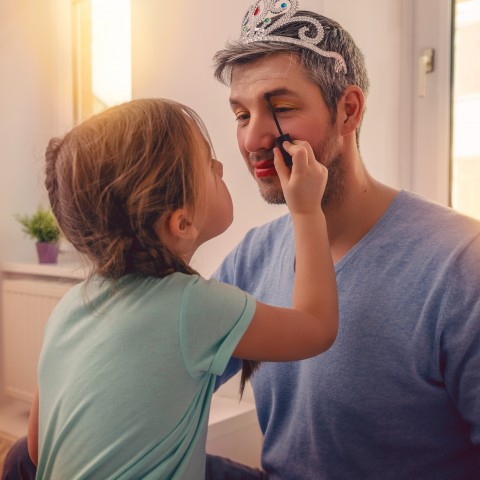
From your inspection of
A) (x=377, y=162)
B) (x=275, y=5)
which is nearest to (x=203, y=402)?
(x=275, y=5)

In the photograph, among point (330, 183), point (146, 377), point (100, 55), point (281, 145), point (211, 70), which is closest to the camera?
point (146, 377)

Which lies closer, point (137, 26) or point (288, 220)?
point (288, 220)

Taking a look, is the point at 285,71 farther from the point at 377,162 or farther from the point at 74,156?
the point at 377,162

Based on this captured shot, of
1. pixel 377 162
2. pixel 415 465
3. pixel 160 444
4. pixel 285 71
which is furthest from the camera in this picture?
pixel 377 162

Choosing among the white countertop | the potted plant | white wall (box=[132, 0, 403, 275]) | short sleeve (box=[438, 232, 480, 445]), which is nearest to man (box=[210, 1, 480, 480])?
short sleeve (box=[438, 232, 480, 445])

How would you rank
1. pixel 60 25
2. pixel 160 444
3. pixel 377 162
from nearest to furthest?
pixel 160 444, pixel 377 162, pixel 60 25

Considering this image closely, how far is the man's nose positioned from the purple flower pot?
175cm

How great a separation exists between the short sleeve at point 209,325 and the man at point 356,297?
282 millimetres

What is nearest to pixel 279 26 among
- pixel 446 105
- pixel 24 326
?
pixel 446 105

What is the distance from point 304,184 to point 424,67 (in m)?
0.85

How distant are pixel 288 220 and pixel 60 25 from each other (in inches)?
81.9

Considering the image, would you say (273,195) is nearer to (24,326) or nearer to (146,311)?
(146,311)

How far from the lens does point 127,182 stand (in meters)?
0.79

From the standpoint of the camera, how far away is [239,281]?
4.15 ft
